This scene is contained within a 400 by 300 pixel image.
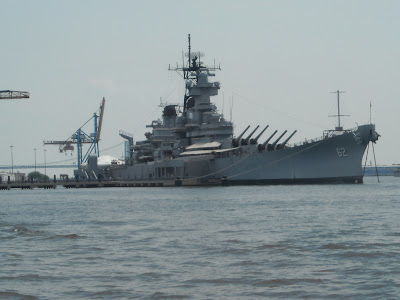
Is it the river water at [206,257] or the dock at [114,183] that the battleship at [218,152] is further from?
the river water at [206,257]

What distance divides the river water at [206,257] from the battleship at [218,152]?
4217cm

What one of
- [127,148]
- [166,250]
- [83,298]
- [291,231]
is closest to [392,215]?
[291,231]

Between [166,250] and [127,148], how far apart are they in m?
94.2

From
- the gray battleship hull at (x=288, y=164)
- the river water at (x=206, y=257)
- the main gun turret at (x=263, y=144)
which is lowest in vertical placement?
the river water at (x=206, y=257)

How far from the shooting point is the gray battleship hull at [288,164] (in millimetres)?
74750

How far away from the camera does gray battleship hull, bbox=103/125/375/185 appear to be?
245ft

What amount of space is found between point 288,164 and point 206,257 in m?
58.4

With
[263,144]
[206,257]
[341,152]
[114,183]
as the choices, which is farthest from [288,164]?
[206,257]

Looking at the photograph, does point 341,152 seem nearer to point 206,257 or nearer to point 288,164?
point 288,164

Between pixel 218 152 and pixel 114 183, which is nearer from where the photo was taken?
pixel 218 152

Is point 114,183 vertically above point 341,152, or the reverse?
point 341,152

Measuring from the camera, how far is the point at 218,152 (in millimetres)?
85062

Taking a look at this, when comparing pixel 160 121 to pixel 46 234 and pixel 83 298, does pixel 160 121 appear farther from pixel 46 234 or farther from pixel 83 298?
pixel 83 298

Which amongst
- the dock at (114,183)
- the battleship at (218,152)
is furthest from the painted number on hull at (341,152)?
the dock at (114,183)
